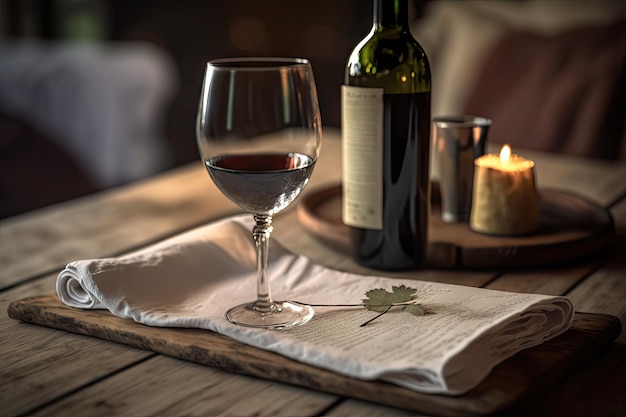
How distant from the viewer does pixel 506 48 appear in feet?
7.75

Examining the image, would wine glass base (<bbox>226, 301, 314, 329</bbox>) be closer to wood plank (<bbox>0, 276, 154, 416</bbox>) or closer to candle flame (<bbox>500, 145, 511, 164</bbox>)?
wood plank (<bbox>0, 276, 154, 416</bbox>)

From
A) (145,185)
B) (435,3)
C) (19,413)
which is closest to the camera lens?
(19,413)

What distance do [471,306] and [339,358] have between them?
18 cm

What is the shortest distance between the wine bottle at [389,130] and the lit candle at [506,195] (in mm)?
131

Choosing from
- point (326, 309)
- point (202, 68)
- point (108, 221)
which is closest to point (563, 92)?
point (108, 221)

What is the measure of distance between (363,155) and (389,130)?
43 millimetres

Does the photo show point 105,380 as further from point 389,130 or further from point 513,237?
point 513,237

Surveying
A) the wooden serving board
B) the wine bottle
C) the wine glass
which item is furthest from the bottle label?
the wooden serving board

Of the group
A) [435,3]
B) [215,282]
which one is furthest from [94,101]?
[215,282]

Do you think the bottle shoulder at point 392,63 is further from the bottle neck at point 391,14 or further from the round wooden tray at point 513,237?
the round wooden tray at point 513,237

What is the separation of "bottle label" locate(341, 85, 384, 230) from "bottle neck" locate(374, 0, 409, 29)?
0.26ft

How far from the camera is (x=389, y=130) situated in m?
0.98

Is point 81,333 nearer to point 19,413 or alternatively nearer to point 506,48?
point 19,413

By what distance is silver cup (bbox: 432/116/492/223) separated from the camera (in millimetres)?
1209
